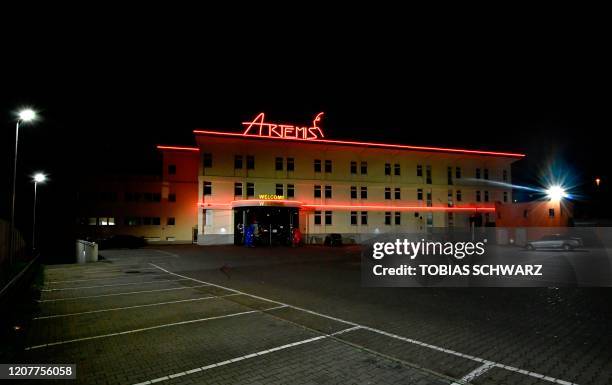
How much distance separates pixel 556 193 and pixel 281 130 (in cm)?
2597

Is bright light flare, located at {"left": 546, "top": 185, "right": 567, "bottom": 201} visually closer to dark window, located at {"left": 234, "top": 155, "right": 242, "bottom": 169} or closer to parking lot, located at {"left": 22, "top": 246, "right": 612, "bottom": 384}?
parking lot, located at {"left": 22, "top": 246, "right": 612, "bottom": 384}

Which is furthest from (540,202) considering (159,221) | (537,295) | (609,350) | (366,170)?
(159,221)

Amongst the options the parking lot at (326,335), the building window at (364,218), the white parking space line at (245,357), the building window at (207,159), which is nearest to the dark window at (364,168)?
the building window at (364,218)

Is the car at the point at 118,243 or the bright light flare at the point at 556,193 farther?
the car at the point at 118,243

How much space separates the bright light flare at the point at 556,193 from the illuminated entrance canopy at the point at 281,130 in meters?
22.2

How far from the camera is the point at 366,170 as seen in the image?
4459cm

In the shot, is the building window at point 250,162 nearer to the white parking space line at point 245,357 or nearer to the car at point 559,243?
the car at point 559,243

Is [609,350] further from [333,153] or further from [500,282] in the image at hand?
[333,153]

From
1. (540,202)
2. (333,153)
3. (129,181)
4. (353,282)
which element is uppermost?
(333,153)

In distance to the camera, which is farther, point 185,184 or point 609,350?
point 185,184

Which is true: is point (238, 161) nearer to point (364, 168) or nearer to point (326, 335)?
point (364, 168)

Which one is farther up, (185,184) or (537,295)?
(185,184)

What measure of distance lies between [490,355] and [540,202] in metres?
33.1

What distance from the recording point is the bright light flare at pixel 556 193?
30.7m
